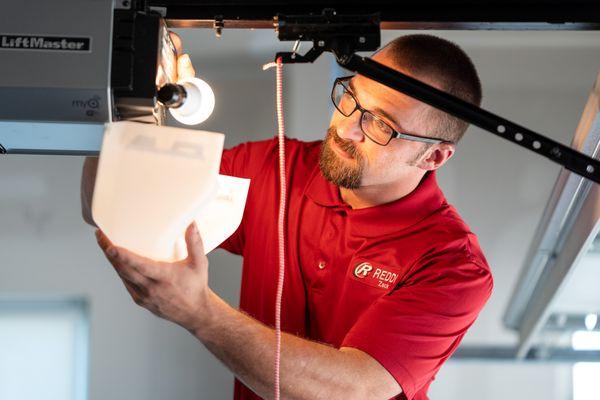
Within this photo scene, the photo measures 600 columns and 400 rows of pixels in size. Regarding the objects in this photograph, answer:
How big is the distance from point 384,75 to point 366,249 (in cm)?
56

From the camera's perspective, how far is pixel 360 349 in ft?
3.82

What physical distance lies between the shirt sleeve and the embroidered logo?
7 centimetres

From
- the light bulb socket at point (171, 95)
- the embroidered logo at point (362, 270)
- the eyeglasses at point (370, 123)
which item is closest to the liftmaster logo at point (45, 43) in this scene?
the light bulb socket at point (171, 95)

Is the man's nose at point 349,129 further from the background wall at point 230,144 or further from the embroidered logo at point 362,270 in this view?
the background wall at point 230,144

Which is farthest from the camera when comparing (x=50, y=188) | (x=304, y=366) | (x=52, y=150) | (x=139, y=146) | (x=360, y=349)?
(x=50, y=188)

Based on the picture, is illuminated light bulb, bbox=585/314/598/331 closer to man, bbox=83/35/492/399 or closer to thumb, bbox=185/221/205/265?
man, bbox=83/35/492/399

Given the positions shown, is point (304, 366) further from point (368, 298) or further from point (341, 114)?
point (341, 114)

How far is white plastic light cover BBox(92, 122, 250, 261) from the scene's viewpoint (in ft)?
2.51

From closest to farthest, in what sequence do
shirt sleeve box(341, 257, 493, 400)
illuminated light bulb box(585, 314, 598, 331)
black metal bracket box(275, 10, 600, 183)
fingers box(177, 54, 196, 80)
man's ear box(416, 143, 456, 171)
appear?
1. black metal bracket box(275, 10, 600, 183)
2. fingers box(177, 54, 196, 80)
3. shirt sleeve box(341, 257, 493, 400)
4. man's ear box(416, 143, 456, 171)
5. illuminated light bulb box(585, 314, 598, 331)

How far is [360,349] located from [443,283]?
7.3 inches

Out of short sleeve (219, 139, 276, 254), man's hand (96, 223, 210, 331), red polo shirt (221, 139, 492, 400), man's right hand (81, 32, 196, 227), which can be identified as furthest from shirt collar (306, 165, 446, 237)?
man's hand (96, 223, 210, 331)

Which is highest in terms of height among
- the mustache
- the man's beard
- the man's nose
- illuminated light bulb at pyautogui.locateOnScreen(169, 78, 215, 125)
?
illuminated light bulb at pyautogui.locateOnScreen(169, 78, 215, 125)

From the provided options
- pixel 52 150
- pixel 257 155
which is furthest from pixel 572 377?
pixel 52 150

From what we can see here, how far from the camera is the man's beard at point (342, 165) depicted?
1328mm
